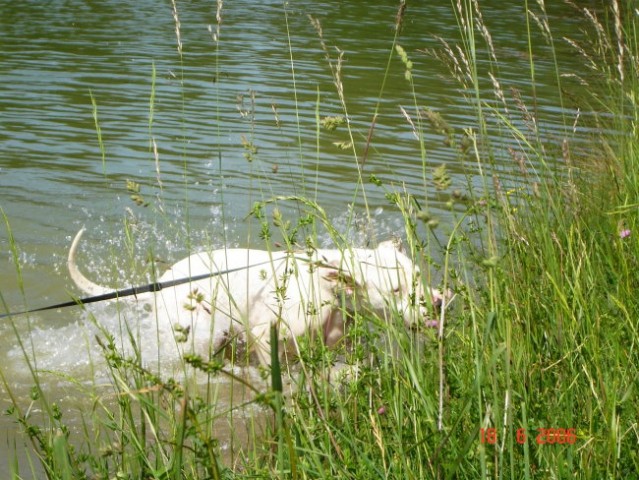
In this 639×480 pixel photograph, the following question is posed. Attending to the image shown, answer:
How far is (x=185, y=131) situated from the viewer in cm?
1001

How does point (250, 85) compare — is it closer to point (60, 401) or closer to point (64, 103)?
point (64, 103)

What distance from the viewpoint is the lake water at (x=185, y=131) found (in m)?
5.55

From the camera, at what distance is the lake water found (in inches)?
219

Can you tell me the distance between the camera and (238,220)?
7.33m

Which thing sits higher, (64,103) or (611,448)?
(611,448)

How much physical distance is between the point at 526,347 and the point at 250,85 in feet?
30.4

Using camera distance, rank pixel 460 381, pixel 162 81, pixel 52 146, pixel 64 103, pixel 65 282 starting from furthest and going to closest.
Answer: pixel 162 81, pixel 64 103, pixel 52 146, pixel 65 282, pixel 460 381

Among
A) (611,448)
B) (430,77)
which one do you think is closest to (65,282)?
(611,448)
